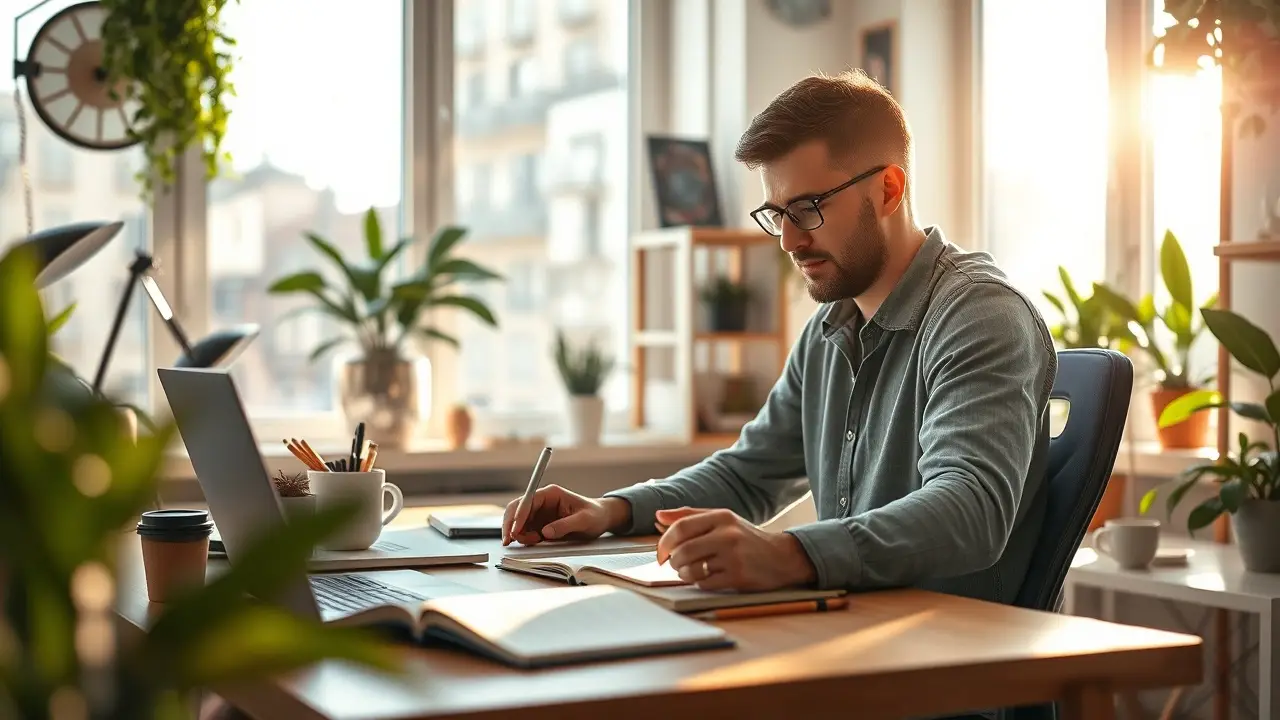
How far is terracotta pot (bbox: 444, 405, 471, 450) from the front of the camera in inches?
128

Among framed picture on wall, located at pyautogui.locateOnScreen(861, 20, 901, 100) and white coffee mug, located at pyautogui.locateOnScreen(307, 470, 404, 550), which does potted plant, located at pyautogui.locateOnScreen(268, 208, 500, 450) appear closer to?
framed picture on wall, located at pyautogui.locateOnScreen(861, 20, 901, 100)

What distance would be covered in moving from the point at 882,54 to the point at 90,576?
353cm

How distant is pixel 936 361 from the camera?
1558mm

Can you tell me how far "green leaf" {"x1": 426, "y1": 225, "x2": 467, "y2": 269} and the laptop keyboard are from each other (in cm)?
187

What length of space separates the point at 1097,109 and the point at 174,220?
2316 mm

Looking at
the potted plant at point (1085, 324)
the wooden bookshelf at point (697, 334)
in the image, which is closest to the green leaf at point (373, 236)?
the wooden bookshelf at point (697, 334)

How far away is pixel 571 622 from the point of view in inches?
40.9

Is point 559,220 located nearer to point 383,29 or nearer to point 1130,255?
point 383,29

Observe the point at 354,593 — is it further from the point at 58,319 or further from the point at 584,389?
the point at 584,389

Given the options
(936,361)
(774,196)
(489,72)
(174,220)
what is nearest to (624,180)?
(489,72)

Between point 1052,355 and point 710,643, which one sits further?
A: point 1052,355

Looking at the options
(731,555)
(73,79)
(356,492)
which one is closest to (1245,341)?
(731,555)

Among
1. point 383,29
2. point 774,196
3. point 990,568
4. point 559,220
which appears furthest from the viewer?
point 559,220

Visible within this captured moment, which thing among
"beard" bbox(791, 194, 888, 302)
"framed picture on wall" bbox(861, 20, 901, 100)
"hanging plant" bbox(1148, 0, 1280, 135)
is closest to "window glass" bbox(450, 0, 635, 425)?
"framed picture on wall" bbox(861, 20, 901, 100)
